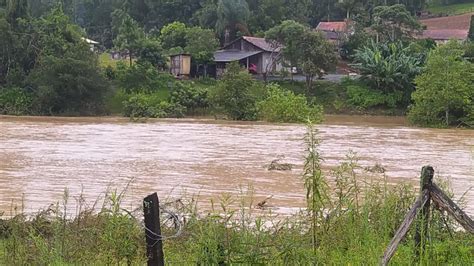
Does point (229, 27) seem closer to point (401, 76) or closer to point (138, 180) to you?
point (401, 76)

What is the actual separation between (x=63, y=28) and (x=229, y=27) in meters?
14.9

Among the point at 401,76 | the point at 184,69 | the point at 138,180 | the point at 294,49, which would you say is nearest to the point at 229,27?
the point at 184,69

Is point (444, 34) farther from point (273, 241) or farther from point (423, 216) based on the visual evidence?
point (423, 216)

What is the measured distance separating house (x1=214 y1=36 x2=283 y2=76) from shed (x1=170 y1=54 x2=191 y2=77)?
85.5 inches

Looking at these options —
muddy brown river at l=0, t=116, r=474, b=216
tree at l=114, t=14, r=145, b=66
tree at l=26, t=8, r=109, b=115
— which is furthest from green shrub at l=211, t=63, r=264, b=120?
tree at l=114, t=14, r=145, b=66

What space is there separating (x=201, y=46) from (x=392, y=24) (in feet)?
47.5

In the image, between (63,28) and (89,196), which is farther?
(63,28)

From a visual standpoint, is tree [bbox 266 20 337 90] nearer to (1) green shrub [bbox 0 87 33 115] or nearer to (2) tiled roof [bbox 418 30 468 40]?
(1) green shrub [bbox 0 87 33 115]

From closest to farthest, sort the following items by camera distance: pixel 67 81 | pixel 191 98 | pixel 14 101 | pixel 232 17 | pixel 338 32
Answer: pixel 67 81
pixel 14 101
pixel 191 98
pixel 232 17
pixel 338 32

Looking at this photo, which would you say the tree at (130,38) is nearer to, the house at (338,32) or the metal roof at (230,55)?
the metal roof at (230,55)

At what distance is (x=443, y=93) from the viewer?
38094 mm

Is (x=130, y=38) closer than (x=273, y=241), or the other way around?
(x=273, y=241)

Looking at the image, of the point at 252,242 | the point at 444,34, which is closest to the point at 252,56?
the point at 444,34

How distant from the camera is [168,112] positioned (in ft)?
142
